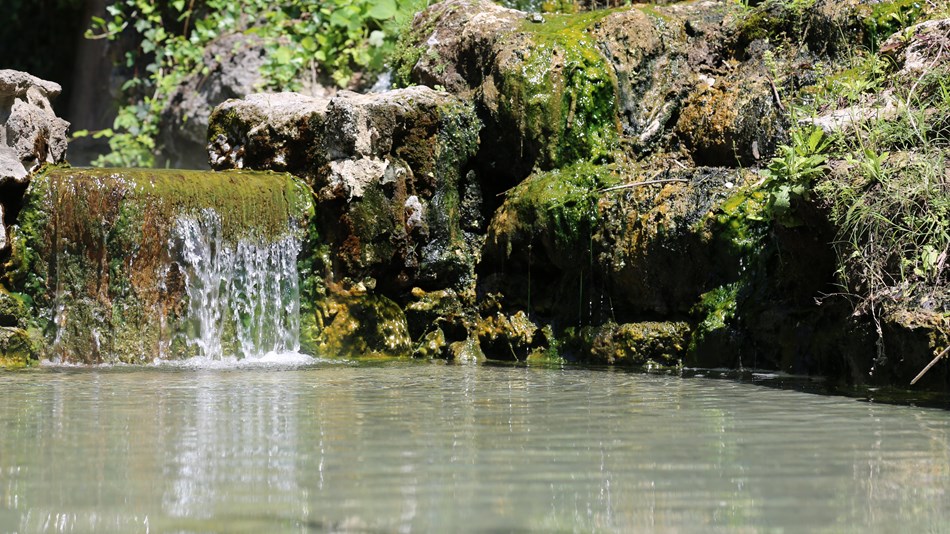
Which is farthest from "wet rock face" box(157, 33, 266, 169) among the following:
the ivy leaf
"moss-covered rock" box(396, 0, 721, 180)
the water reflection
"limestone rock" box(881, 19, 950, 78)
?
the water reflection

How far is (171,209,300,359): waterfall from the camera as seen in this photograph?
8.29 m

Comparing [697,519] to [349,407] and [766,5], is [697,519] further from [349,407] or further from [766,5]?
[766,5]

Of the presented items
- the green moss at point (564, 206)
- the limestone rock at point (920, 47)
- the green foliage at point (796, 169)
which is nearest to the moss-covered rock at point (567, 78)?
the green moss at point (564, 206)

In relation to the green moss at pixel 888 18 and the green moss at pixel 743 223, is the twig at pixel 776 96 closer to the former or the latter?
the green moss at pixel 888 18

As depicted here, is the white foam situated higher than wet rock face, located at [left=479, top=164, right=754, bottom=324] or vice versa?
wet rock face, located at [left=479, top=164, right=754, bottom=324]

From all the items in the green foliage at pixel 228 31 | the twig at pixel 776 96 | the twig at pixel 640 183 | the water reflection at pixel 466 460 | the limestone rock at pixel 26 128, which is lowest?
the water reflection at pixel 466 460

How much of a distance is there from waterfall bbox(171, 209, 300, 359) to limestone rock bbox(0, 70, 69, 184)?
1.30m

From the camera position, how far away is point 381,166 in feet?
28.5

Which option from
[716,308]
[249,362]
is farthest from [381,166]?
[716,308]

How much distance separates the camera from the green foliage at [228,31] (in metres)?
12.2

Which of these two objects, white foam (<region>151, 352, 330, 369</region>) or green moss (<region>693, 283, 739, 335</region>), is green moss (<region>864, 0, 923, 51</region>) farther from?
white foam (<region>151, 352, 330, 369</region>)

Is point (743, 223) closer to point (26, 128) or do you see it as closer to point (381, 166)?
point (381, 166)

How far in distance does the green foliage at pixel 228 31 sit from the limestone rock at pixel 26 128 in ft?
11.7

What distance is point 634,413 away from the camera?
15.9 ft
